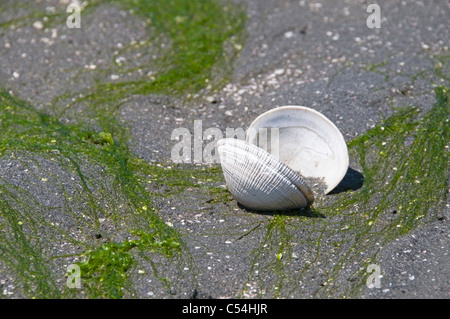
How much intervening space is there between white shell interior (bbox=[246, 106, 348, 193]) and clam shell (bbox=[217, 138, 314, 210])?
0.59 metres

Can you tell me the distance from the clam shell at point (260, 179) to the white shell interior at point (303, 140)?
1.92ft

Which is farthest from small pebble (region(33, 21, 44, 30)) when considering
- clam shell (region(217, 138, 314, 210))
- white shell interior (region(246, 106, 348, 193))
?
clam shell (region(217, 138, 314, 210))

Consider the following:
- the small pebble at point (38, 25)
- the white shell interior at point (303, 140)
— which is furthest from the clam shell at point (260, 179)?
the small pebble at point (38, 25)

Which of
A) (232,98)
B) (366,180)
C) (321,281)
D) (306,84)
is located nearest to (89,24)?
(232,98)

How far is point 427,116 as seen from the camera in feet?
22.7

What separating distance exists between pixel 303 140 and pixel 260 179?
3.17 ft

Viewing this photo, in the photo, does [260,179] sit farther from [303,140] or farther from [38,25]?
[38,25]

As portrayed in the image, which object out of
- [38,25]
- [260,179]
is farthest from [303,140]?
[38,25]

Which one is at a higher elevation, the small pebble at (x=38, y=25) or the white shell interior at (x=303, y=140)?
the small pebble at (x=38, y=25)

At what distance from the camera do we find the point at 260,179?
5520 mm

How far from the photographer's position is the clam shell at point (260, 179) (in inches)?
215

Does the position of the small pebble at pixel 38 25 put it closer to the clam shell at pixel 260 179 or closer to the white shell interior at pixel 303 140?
the white shell interior at pixel 303 140

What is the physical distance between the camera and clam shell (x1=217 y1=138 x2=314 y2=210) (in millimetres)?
5469
